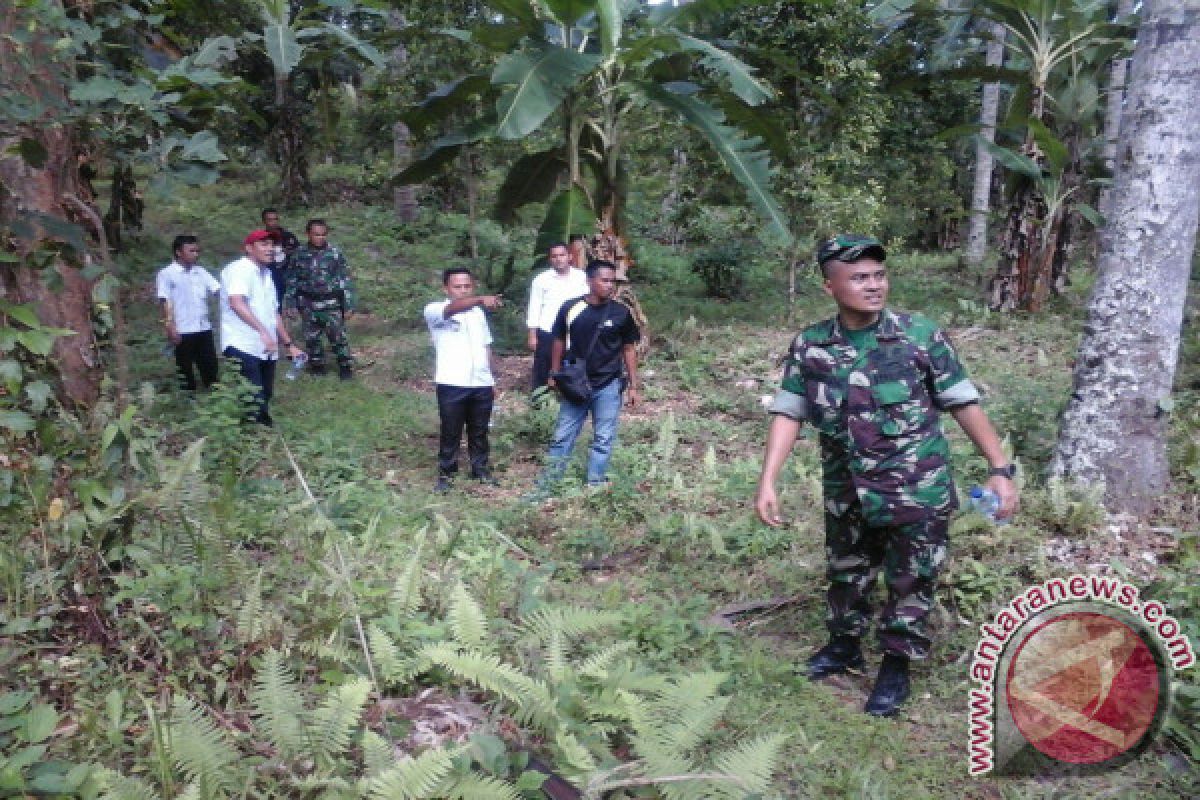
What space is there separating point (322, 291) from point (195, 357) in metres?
1.66

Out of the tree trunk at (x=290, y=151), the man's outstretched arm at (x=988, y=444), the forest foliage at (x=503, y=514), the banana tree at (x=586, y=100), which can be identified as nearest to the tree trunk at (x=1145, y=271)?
the forest foliage at (x=503, y=514)

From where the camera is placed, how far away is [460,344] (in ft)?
21.0

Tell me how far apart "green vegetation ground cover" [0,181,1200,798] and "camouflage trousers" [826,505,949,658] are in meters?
0.33

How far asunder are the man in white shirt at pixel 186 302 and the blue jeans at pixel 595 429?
3.87m

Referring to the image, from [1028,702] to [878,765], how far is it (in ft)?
2.09

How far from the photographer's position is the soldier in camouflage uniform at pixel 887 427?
3395mm

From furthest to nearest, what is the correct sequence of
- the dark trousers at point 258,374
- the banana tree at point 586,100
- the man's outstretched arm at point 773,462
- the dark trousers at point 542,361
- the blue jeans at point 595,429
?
the dark trousers at point 542,361
the banana tree at point 586,100
the dark trousers at point 258,374
the blue jeans at point 595,429
the man's outstretched arm at point 773,462

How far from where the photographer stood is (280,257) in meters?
9.77

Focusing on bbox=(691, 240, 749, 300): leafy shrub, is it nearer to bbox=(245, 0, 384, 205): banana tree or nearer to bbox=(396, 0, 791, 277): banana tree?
bbox=(396, 0, 791, 277): banana tree

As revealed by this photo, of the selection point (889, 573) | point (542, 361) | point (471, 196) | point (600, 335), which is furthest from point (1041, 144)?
point (471, 196)

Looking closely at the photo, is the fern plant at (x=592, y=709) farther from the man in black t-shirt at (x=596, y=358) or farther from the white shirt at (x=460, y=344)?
the white shirt at (x=460, y=344)

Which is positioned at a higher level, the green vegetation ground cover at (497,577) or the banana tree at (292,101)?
the banana tree at (292,101)

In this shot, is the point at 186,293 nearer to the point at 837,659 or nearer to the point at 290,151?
the point at 837,659

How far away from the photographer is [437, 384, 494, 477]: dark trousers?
6.53 m
